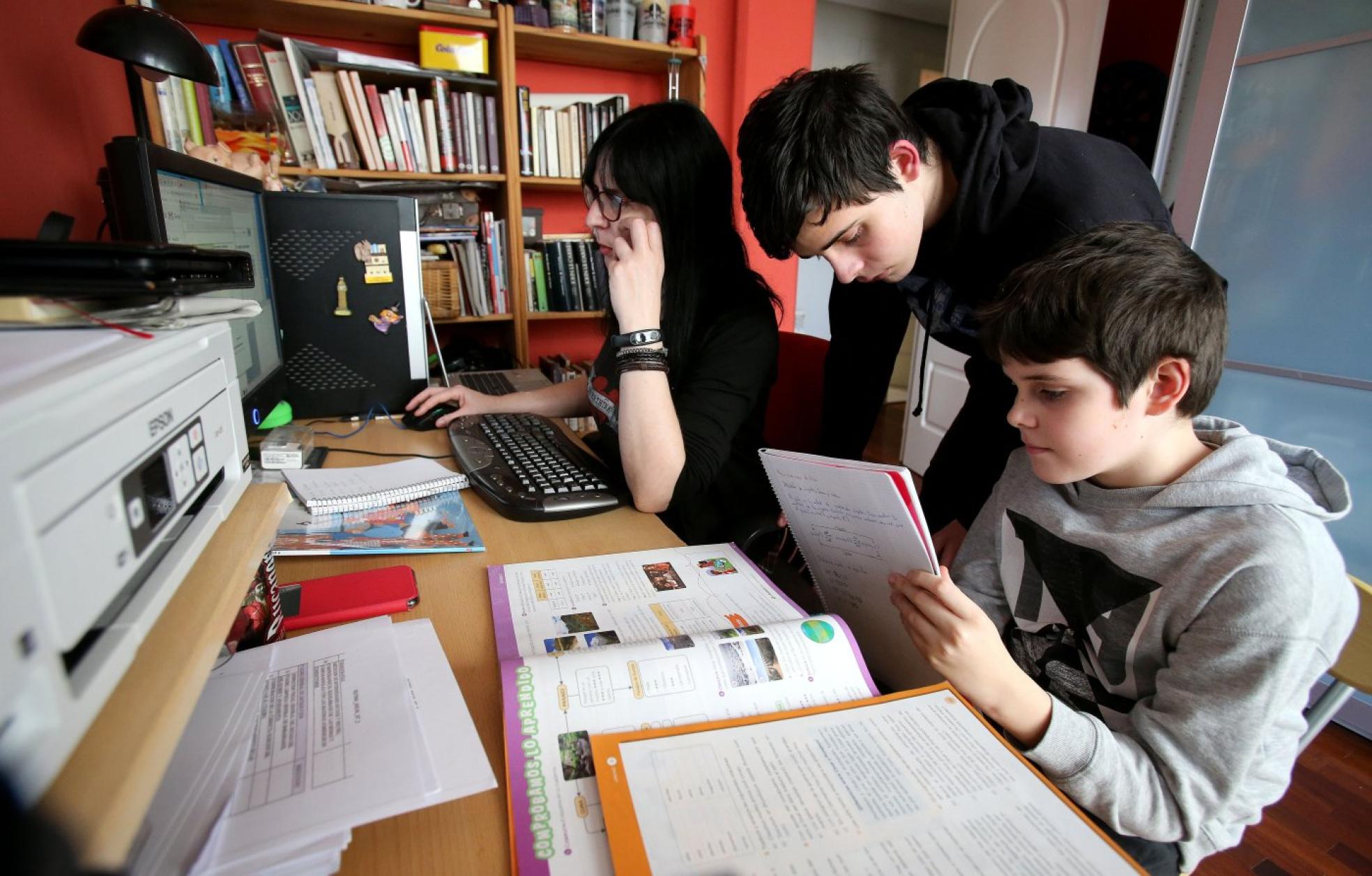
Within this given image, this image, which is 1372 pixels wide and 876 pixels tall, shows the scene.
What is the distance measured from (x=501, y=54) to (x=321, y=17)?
54cm

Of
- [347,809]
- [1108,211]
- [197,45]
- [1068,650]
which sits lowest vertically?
[1068,650]

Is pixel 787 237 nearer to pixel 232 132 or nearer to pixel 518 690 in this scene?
pixel 518 690

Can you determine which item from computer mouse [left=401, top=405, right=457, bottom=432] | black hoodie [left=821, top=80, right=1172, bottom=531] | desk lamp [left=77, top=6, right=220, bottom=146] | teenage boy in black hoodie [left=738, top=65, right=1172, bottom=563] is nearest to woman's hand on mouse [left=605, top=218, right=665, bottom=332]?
teenage boy in black hoodie [left=738, top=65, right=1172, bottom=563]

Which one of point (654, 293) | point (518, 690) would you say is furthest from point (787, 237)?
point (518, 690)

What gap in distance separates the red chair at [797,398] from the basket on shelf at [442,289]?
4.34 ft

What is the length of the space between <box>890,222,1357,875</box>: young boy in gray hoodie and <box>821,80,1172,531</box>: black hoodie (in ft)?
0.50

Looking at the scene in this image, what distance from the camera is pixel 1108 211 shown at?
91cm

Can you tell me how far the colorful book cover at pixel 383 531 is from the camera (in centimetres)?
81

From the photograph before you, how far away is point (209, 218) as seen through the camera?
3.01 ft

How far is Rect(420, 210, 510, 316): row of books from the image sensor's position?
2277mm

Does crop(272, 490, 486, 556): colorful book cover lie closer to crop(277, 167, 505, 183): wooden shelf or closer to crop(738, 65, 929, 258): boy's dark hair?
crop(738, 65, 929, 258): boy's dark hair

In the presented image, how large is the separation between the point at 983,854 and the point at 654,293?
86 centimetres

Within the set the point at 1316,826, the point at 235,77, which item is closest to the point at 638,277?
the point at 235,77

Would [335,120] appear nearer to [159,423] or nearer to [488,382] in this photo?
[488,382]
